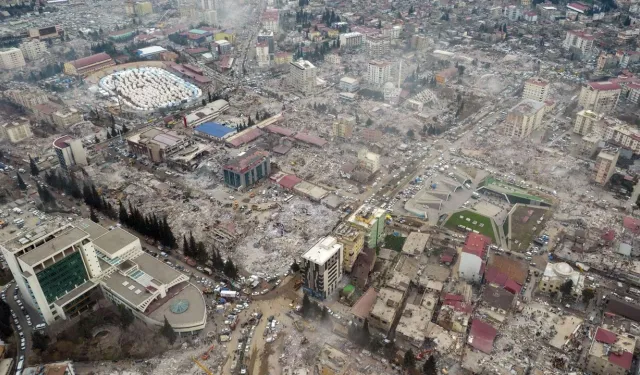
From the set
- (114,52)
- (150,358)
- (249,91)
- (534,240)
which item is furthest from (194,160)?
(114,52)

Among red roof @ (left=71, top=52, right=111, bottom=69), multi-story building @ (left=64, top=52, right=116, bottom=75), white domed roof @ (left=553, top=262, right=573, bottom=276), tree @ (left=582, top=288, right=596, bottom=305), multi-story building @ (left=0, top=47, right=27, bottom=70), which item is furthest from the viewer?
multi-story building @ (left=0, top=47, right=27, bottom=70)

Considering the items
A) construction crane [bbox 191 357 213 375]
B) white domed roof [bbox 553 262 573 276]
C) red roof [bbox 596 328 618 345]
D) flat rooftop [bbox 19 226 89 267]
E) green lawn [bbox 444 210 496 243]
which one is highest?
flat rooftop [bbox 19 226 89 267]

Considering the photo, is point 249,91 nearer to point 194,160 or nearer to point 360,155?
point 194,160

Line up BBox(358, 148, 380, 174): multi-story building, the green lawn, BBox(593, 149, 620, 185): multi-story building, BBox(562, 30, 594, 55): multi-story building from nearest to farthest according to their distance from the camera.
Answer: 1. the green lawn
2. BBox(593, 149, 620, 185): multi-story building
3. BBox(358, 148, 380, 174): multi-story building
4. BBox(562, 30, 594, 55): multi-story building

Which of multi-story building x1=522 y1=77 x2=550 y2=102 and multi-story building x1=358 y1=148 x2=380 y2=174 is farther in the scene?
multi-story building x1=522 y1=77 x2=550 y2=102

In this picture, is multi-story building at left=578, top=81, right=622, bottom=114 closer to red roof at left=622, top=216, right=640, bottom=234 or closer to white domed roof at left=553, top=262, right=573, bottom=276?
red roof at left=622, top=216, right=640, bottom=234

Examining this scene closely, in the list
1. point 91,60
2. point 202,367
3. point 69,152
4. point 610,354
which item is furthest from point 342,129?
point 91,60

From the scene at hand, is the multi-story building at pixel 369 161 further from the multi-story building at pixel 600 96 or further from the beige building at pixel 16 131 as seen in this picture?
the beige building at pixel 16 131

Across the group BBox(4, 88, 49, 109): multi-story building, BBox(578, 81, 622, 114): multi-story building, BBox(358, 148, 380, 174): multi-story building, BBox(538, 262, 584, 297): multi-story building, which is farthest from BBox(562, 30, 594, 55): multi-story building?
BBox(4, 88, 49, 109): multi-story building
